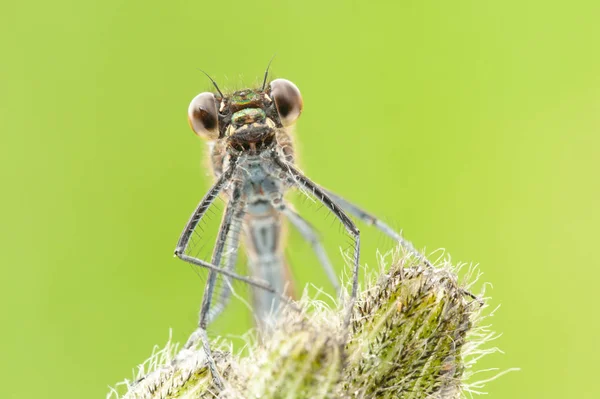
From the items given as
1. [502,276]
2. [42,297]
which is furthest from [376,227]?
[42,297]

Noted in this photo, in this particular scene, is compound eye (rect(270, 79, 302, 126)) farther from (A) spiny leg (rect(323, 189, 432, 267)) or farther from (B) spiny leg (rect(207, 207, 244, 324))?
(B) spiny leg (rect(207, 207, 244, 324))

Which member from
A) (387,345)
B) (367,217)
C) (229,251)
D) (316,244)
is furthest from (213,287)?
(316,244)

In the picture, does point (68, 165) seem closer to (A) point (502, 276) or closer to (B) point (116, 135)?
(B) point (116, 135)

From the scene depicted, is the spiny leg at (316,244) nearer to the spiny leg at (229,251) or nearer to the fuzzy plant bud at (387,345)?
the spiny leg at (229,251)

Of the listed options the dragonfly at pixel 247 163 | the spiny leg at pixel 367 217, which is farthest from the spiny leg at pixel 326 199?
the spiny leg at pixel 367 217

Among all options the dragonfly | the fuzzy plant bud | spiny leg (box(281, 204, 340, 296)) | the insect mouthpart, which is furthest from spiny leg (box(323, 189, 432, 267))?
the fuzzy plant bud
